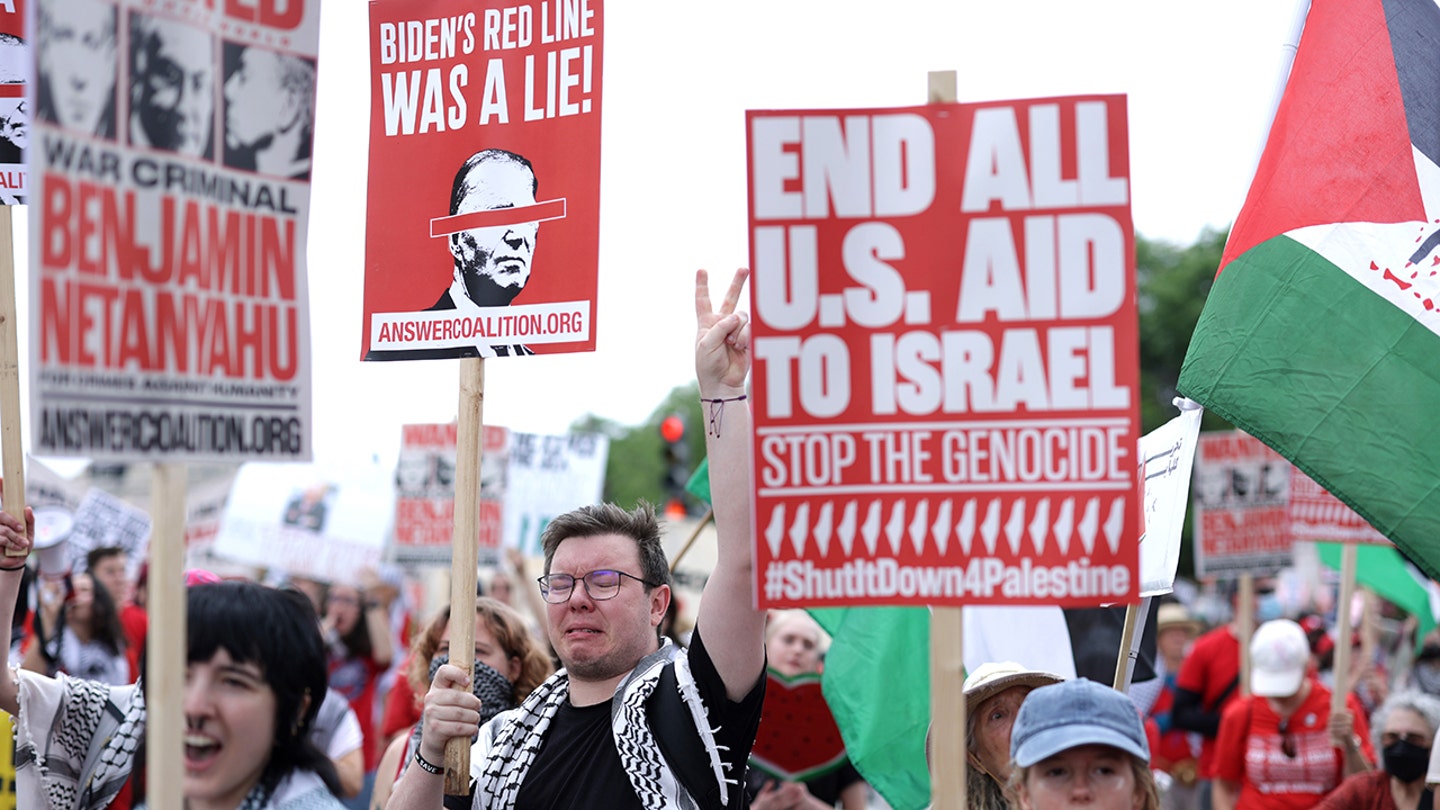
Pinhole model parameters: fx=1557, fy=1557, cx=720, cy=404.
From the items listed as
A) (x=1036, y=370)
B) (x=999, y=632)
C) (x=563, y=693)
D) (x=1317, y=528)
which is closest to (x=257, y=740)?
(x=563, y=693)

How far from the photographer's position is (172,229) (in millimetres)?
2996

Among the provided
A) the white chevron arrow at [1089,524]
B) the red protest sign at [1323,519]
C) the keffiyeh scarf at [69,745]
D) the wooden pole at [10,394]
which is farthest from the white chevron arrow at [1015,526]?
the red protest sign at [1323,519]

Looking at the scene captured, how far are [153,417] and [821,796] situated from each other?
4.17 metres

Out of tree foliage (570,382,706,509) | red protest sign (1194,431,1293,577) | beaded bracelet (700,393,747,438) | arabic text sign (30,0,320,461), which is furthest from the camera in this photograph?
tree foliage (570,382,706,509)

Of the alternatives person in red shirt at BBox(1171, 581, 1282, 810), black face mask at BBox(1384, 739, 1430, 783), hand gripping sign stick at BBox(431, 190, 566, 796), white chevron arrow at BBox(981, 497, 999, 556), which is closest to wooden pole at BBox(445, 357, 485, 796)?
hand gripping sign stick at BBox(431, 190, 566, 796)

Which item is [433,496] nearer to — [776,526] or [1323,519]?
[1323,519]

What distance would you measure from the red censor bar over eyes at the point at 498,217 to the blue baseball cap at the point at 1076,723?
1.80 meters

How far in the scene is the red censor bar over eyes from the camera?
13.5ft

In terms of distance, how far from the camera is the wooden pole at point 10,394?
13.0ft

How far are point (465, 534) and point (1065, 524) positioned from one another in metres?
1.57

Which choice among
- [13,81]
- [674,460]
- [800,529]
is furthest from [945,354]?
[674,460]

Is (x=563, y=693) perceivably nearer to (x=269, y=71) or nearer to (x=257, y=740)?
(x=257, y=740)

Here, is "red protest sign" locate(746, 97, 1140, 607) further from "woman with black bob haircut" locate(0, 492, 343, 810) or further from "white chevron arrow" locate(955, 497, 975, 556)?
"woman with black bob haircut" locate(0, 492, 343, 810)

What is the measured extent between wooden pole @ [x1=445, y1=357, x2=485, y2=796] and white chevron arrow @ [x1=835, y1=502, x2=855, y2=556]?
1.05 metres
